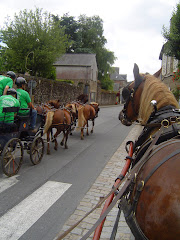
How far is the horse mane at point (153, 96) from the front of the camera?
2535 mm

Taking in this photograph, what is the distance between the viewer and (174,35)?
1194cm

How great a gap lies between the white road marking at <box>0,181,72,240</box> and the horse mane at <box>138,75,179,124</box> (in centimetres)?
228

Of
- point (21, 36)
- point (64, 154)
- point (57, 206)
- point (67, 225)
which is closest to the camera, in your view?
point (67, 225)

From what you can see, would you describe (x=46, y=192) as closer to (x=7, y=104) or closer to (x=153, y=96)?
(x=7, y=104)

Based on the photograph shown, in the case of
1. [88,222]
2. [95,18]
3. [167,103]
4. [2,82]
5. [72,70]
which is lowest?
[88,222]

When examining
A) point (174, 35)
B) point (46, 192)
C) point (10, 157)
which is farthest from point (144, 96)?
point (174, 35)

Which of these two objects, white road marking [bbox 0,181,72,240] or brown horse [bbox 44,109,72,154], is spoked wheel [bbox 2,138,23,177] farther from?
brown horse [bbox 44,109,72,154]

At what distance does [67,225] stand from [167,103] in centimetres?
228

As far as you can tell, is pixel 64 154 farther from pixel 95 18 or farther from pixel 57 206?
pixel 95 18

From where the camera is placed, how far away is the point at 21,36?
22.5 m

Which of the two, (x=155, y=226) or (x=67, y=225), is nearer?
(x=155, y=226)

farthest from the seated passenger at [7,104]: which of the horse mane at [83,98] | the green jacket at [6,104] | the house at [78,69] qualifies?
the house at [78,69]

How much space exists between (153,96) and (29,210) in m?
2.74

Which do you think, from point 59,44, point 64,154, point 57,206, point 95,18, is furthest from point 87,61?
point 57,206
